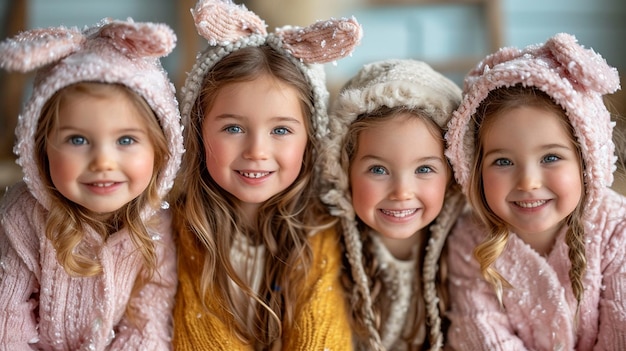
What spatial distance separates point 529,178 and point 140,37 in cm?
75

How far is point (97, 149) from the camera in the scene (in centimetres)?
112

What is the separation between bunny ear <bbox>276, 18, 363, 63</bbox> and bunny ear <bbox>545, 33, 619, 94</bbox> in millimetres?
370

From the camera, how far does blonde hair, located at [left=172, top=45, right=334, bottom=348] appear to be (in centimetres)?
130

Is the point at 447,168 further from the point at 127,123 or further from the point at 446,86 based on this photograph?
the point at 127,123

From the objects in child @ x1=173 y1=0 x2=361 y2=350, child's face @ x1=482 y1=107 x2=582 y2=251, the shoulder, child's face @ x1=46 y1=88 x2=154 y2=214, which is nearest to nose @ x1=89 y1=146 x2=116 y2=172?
child's face @ x1=46 y1=88 x2=154 y2=214

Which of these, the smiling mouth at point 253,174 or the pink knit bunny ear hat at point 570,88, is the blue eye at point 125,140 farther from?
the pink knit bunny ear hat at point 570,88

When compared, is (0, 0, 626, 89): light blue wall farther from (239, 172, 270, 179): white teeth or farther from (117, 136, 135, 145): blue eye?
(117, 136, 135, 145): blue eye

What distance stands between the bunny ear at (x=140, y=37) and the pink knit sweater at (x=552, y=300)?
76 cm

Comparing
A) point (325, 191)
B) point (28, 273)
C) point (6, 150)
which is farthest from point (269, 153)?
point (6, 150)

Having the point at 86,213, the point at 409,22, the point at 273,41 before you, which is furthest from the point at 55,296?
the point at 409,22

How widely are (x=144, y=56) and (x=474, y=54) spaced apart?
2.67 meters

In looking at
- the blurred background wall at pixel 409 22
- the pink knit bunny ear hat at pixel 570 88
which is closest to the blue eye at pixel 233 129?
the pink knit bunny ear hat at pixel 570 88

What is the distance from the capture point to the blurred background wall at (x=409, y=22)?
3.43 metres

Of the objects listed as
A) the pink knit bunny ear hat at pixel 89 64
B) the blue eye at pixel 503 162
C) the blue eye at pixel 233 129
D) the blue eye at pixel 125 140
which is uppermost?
the pink knit bunny ear hat at pixel 89 64
